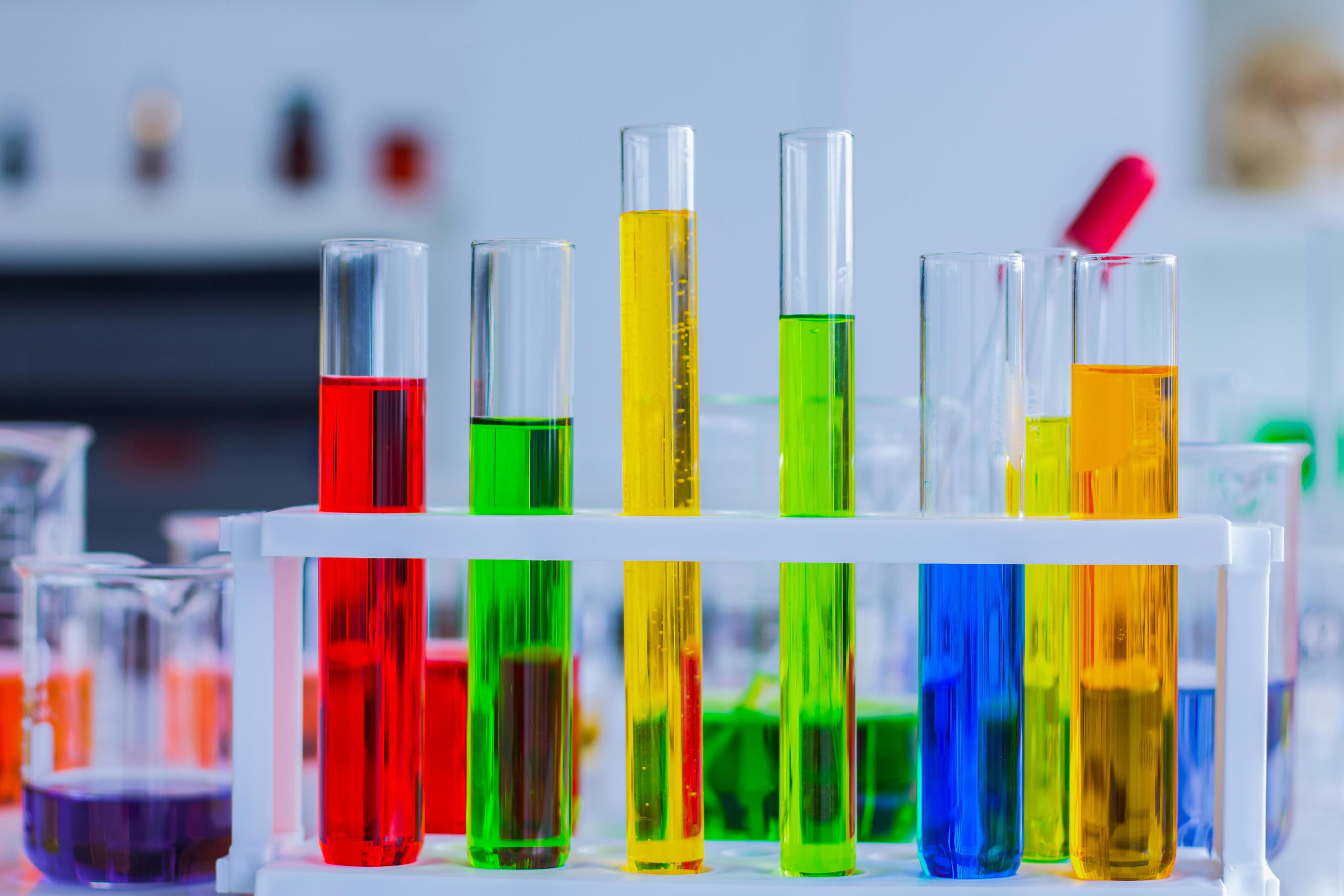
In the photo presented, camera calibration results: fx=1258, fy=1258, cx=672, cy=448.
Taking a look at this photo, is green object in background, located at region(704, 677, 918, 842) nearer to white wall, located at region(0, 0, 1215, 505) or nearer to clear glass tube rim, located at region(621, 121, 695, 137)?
clear glass tube rim, located at region(621, 121, 695, 137)

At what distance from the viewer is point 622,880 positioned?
0.50 metres

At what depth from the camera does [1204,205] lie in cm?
220

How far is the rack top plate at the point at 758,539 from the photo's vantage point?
504mm

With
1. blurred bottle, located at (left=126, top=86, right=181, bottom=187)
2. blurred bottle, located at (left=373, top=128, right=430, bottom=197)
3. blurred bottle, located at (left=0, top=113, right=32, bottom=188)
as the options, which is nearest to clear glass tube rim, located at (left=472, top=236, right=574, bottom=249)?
blurred bottle, located at (left=373, top=128, right=430, bottom=197)

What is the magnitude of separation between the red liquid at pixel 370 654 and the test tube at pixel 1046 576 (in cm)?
26

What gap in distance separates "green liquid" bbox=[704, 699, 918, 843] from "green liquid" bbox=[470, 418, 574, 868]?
0.30ft

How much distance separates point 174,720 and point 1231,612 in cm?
49

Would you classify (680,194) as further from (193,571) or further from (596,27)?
(596,27)

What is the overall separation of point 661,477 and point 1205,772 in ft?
0.95

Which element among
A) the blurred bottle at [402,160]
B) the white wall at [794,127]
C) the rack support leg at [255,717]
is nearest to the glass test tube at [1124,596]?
the rack support leg at [255,717]

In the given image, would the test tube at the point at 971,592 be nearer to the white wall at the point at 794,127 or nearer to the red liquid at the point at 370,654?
the red liquid at the point at 370,654

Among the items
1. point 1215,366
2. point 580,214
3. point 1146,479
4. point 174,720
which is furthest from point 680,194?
point 1215,366

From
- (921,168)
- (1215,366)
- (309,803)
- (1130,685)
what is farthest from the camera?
(1215,366)

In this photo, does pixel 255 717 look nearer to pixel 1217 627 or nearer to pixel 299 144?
pixel 1217 627
